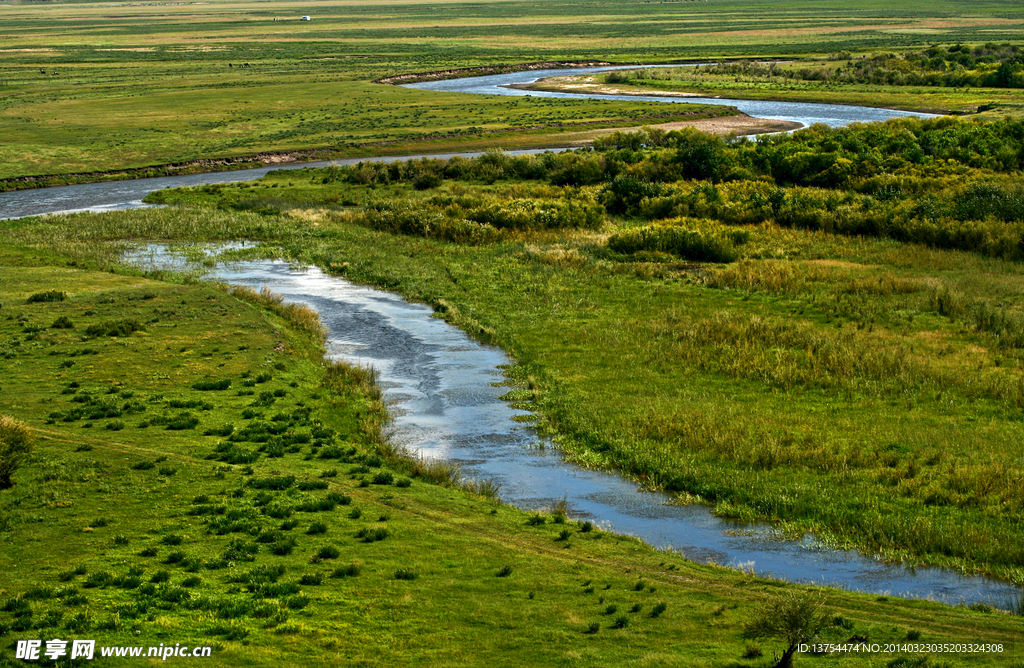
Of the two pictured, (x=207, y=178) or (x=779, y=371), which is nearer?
(x=779, y=371)

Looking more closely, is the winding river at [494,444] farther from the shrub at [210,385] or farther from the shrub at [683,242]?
the shrub at [683,242]

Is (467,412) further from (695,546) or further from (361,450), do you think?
(695,546)

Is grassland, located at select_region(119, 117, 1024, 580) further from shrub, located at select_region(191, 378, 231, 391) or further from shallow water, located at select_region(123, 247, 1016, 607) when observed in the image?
shrub, located at select_region(191, 378, 231, 391)

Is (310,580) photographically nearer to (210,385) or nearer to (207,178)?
(210,385)

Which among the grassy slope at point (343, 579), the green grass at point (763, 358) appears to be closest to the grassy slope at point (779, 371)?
the green grass at point (763, 358)

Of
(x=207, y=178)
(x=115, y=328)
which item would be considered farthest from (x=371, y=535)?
(x=207, y=178)
